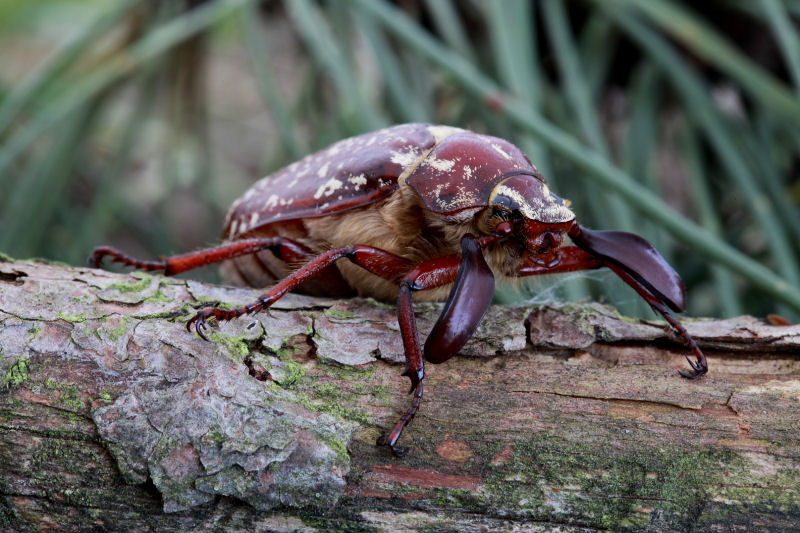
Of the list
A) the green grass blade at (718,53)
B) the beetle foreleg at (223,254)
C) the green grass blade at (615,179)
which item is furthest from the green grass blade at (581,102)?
the beetle foreleg at (223,254)

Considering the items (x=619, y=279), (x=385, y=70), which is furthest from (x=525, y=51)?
(x=619, y=279)

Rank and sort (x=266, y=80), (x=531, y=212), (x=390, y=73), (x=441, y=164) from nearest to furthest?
(x=531, y=212)
(x=441, y=164)
(x=390, y=73)
(x=266, y=80)

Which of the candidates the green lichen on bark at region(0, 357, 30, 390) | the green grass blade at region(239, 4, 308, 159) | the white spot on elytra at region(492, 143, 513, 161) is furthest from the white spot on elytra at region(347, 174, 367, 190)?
the green grass blade at region(239, 4, 308, 159)

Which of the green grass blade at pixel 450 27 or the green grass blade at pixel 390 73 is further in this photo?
the green grass blade at pixel 450 27

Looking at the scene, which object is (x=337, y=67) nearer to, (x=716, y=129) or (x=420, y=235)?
(x=420, y=235)

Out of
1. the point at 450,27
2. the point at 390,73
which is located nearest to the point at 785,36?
the point at 450,27

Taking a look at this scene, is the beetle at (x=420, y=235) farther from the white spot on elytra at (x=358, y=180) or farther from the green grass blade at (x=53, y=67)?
the green grass blade at (x=53, y=67)
